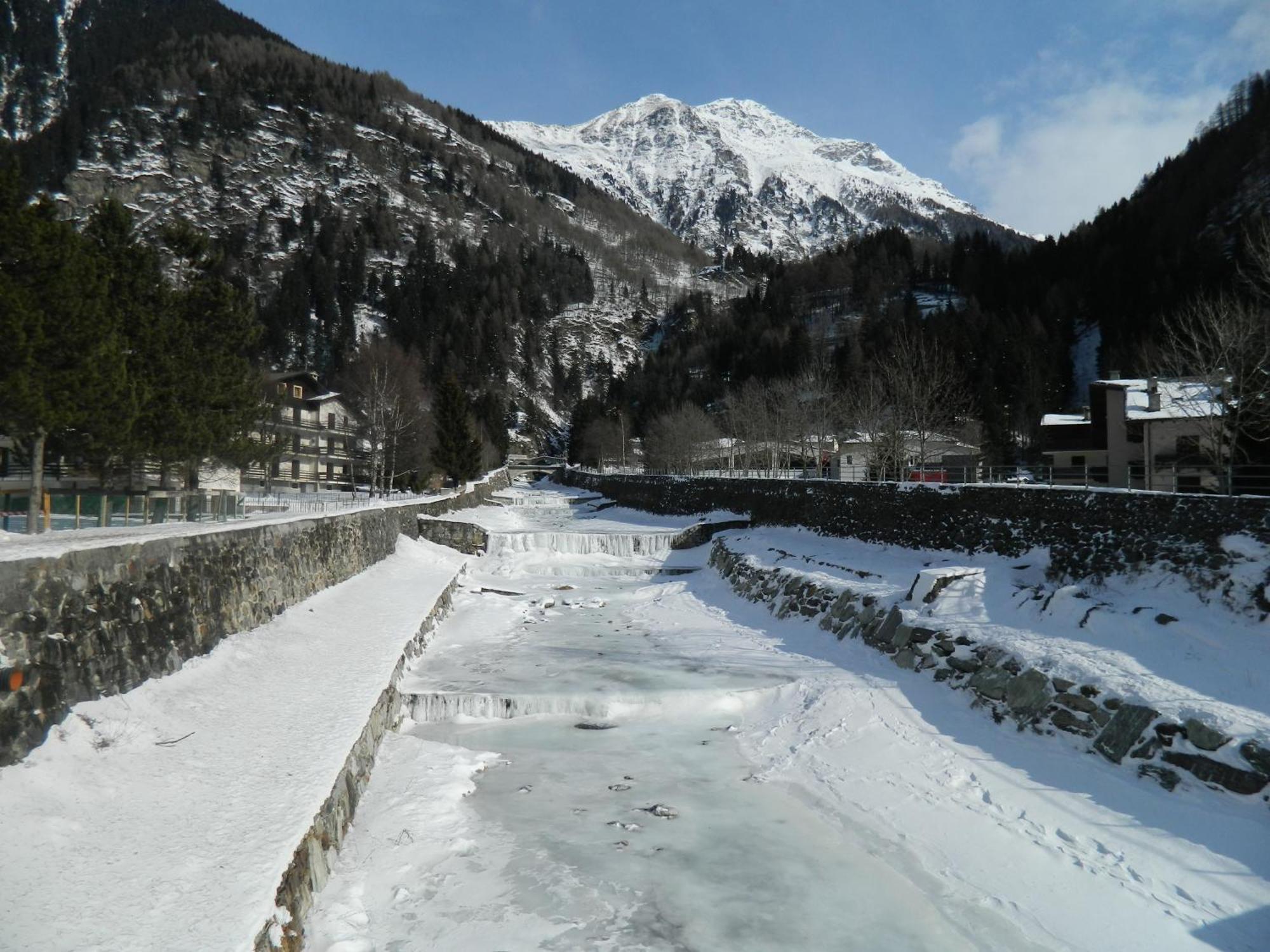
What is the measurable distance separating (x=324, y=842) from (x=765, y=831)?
5420mm

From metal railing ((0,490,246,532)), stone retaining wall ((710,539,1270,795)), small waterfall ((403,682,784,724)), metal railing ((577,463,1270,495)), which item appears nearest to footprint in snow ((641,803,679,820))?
small waterfall ((403,682,784,724))

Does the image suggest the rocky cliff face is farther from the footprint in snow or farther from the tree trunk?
the footprint in snow

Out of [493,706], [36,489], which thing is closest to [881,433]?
[493,706]

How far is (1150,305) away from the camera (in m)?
70.2

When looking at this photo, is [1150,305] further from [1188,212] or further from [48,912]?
[48,912]

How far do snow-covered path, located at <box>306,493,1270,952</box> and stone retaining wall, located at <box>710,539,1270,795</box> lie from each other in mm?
275

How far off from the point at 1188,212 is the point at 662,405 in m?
69.7

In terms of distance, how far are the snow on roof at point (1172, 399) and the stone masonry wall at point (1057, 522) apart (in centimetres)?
887

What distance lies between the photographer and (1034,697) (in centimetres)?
1170

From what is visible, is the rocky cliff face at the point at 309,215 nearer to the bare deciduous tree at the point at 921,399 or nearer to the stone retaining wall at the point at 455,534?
the bare deciduous tree at the point at 921,399

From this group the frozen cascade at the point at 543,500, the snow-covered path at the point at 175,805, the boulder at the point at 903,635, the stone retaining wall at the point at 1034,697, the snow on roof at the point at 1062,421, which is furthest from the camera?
the frozen cascade at the point at 543,500

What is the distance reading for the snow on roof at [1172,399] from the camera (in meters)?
25.4

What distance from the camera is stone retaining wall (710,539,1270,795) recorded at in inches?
356

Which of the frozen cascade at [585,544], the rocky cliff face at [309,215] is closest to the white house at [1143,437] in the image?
the frozen cascade at [585,544]
